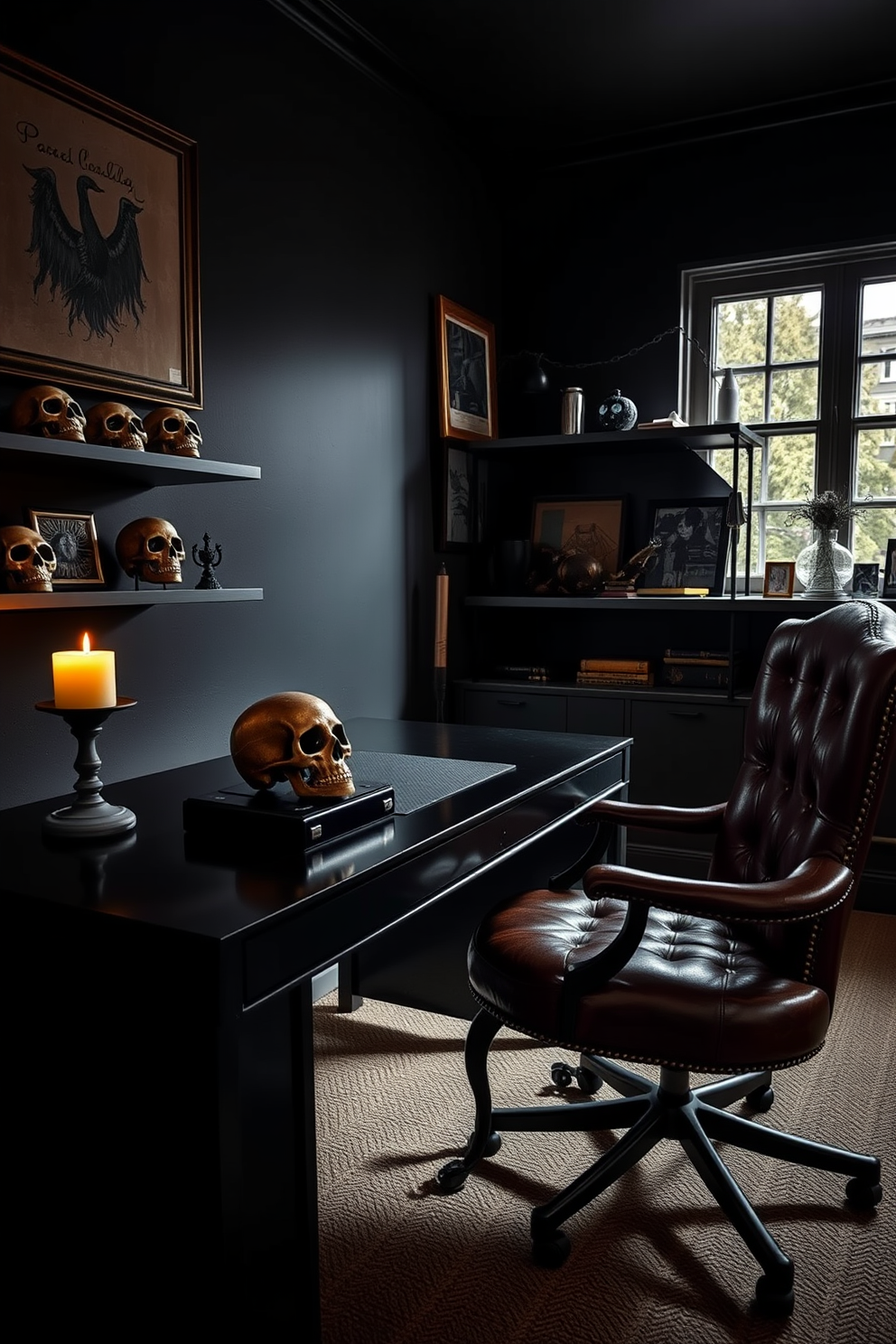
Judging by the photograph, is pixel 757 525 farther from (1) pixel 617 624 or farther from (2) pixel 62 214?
(2) pixel 62 214

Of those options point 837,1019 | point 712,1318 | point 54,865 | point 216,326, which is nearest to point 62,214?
point 216,326

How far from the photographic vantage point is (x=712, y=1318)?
1.62m

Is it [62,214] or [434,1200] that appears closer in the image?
[434,1200]

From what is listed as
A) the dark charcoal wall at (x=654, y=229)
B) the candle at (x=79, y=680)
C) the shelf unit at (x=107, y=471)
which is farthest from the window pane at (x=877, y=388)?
the candle at (x=79, y=680)

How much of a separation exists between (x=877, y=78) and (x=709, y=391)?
1.16 meters

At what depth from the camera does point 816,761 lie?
73.5 inches

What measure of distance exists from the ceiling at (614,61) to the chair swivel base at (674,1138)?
9.58 ft

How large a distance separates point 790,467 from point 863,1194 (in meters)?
2.76

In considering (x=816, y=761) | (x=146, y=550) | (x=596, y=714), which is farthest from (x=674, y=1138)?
(x=596, y=714)

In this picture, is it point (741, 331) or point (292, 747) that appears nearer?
point (292, 747)

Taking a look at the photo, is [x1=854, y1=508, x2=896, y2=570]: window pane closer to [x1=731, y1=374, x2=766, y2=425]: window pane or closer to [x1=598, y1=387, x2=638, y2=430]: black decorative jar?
[x1=731, y1=374, x2=766, y2=425]: window pane

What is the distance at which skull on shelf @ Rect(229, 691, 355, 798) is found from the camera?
158cm

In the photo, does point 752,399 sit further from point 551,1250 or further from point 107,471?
point 551,1250

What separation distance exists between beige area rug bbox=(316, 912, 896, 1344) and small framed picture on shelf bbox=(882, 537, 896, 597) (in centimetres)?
168
